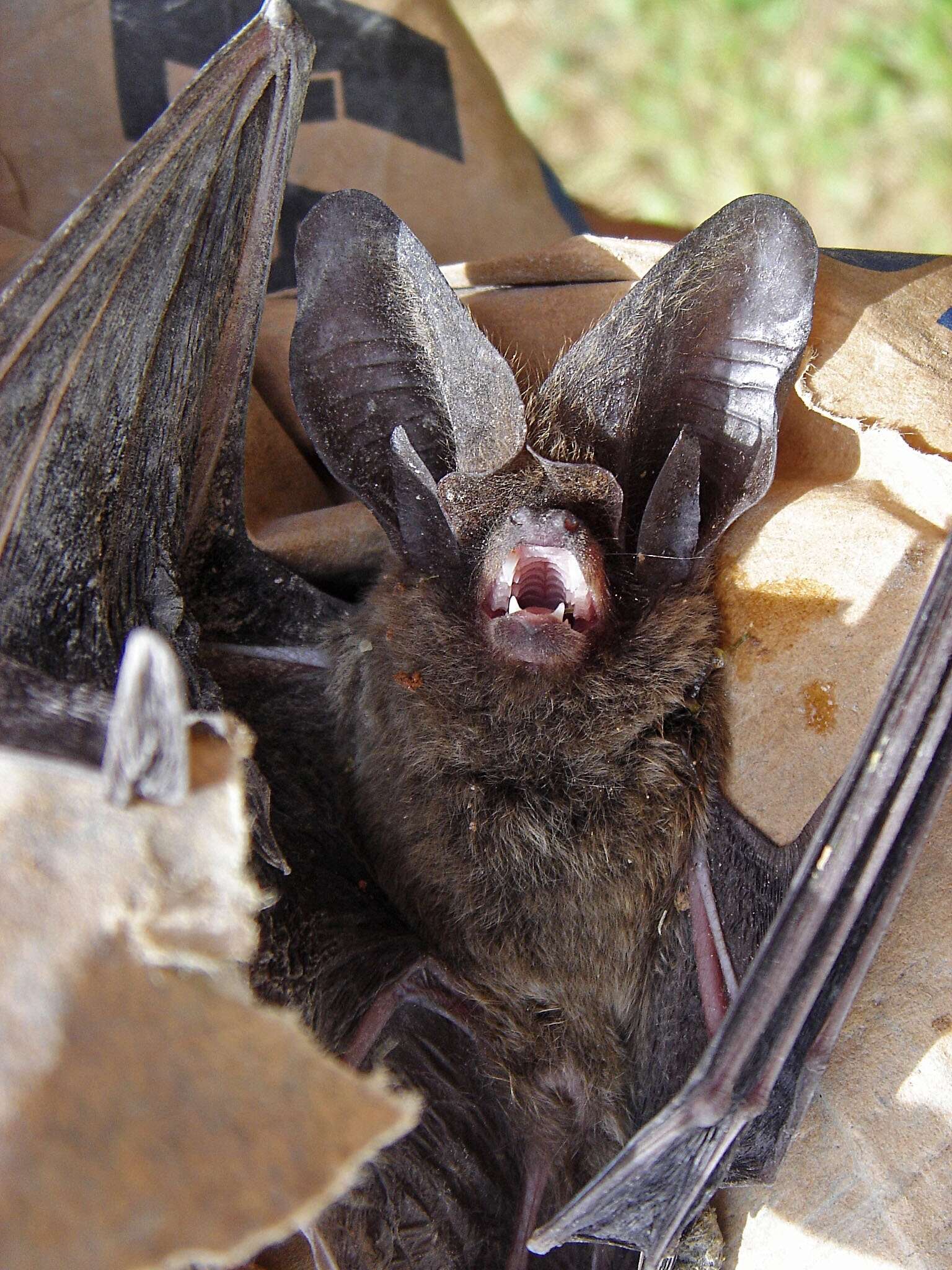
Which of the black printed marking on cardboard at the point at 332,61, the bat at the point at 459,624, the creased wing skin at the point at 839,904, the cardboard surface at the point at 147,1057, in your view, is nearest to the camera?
the cardboard surface at the point at 147,1057

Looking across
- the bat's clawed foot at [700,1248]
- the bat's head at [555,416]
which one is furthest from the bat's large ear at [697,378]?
the bat's clawed foot at [700,1248]

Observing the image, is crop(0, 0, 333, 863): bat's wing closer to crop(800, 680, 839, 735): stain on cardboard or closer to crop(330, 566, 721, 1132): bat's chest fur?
crop(330, 566, 721, 1132): bat's chest fur

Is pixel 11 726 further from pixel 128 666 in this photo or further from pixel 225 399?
pixel 225 399

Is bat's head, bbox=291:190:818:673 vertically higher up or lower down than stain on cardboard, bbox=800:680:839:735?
higher up

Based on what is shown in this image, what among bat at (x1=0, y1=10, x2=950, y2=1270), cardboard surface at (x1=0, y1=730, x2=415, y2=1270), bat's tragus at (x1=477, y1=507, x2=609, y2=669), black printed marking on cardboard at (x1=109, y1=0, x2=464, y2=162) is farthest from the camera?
black printed marking on cardboard at (x1=109, y1=0, x2=464, y2=162)

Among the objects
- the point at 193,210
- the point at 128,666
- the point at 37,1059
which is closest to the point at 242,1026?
the point at 37,1059

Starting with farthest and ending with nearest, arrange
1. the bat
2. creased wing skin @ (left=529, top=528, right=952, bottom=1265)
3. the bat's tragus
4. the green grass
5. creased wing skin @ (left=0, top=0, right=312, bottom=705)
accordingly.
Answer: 1. the green grass
2. the bat's tragus
3. the bat
4. creased wing skin @ (left=0, top=0, right=312, bottom=705)
5. creased wing skin @ (left=529, top=528, right=952, bottom=1265)

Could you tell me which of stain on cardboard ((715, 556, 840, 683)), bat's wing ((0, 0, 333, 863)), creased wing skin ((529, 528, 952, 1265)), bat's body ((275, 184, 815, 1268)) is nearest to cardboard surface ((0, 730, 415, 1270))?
bat's wing ((0, 0, 333, 863))

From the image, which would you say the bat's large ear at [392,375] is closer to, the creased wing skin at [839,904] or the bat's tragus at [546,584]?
the bat's tragus at [546,584]
